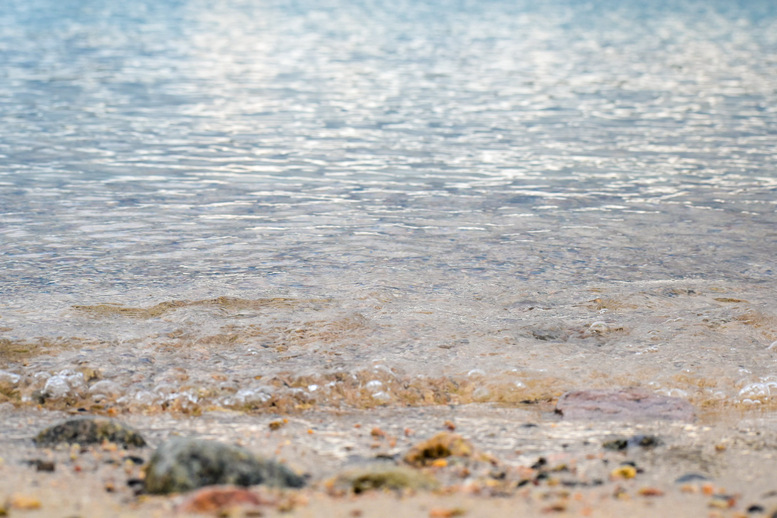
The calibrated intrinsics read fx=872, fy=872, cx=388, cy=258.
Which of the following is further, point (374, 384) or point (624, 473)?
point (374, 384)

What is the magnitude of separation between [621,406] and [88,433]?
240cm

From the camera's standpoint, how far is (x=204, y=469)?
3080 mm

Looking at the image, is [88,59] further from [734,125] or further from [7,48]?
[734,125]

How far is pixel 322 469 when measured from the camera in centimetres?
341

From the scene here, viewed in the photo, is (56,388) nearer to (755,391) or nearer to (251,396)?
(251,396)

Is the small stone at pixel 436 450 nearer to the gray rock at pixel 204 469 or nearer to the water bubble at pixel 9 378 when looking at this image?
the gray rock at pixel 204 469

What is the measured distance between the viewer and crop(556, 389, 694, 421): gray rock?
405 cm

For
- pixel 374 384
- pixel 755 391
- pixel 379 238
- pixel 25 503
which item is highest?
pixel 25 503

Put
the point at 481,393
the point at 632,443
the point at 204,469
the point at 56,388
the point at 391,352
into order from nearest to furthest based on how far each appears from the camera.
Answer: the point at 204,469 < the point at 632,443 < the point at 56,388 < the point at 481,393 < the point at 391,352

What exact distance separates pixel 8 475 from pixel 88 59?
18264 millimetres

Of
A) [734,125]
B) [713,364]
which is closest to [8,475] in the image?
[713,364]

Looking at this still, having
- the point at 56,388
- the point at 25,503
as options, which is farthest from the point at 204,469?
the point at 56,388

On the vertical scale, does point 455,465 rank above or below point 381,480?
below

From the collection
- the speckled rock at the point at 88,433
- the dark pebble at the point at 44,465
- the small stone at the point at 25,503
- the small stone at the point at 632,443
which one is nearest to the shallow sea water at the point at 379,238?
the speckled rock at the point at 88,433
